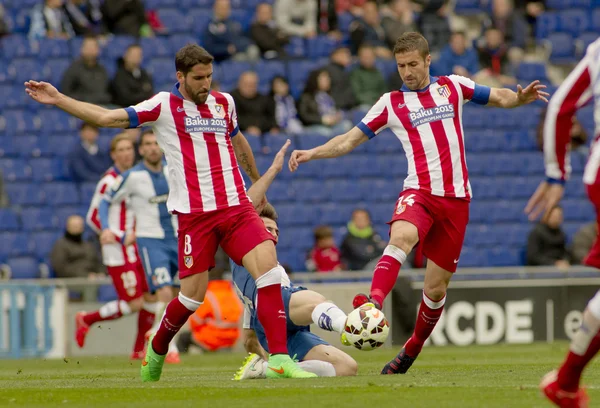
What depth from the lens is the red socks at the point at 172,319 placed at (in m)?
8.04

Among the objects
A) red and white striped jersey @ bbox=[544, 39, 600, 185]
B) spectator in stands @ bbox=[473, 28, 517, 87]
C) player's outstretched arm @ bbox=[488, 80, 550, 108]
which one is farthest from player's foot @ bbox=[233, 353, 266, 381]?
spectator in stands @ bbox=[473, 28, 517, 87]

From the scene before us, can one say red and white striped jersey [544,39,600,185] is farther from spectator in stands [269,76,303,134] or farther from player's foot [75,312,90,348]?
spectator in stands [269,76,303,134]

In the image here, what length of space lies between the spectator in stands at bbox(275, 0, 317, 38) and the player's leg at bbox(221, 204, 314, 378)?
1178cm

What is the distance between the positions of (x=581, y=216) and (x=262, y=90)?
533 cm

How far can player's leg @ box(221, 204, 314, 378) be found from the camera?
7723mm

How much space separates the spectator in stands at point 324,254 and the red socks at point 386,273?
7.71m

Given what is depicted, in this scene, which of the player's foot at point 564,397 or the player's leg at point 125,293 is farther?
the player's leg at point 125,293

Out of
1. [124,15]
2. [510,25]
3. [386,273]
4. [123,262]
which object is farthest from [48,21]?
[386,273]

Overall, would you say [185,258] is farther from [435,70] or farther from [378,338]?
[435,70]

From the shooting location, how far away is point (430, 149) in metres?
8.50

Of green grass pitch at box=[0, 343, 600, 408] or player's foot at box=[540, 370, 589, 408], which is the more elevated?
player's foot at box=[540, 370, 589, 408]

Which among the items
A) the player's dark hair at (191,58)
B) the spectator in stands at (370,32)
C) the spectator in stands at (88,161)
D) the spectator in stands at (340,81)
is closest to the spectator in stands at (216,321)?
the spectator in stands at (88,161)

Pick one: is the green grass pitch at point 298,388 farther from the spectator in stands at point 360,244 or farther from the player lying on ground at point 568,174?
the spectator in stands at point 360,244

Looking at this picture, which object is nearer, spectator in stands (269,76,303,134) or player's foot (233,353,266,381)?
player's foot (233,353,266,381)
